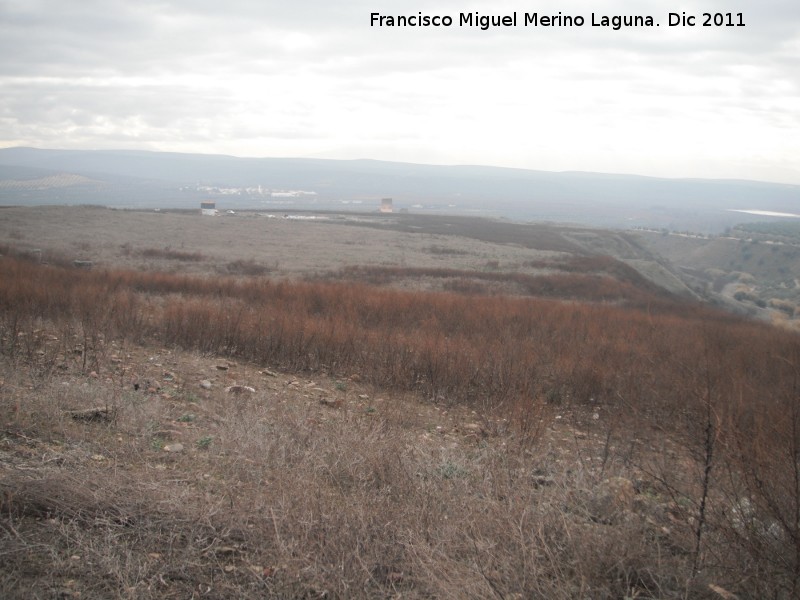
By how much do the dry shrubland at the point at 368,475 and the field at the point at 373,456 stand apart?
0.07 ft

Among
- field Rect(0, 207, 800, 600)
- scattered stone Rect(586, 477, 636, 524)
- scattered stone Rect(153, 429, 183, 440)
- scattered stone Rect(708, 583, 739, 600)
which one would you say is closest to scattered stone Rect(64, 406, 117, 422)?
field Rect(0, 207, 800, 600)

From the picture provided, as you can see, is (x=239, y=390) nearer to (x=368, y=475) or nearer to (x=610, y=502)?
(x=368, y=475)

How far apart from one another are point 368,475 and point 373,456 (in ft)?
0.84

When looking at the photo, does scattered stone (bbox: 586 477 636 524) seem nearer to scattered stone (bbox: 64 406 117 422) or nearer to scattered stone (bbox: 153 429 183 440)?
scattered stone (bbox: 153 429 183 440)

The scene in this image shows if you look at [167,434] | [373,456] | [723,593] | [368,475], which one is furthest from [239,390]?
[723,593]

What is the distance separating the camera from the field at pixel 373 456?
2852 millimetres

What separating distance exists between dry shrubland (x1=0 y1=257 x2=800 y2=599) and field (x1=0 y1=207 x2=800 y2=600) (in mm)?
21

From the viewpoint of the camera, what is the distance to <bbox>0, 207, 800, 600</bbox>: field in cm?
285

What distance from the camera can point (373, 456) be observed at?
4316 millimetres

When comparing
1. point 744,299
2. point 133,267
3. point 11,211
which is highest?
point 11,211

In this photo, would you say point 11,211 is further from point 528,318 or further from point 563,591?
point 563,591

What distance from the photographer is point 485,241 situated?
142 feet

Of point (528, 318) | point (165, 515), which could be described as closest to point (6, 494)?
point (165, 515)

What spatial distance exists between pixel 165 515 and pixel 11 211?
38.9 meters
